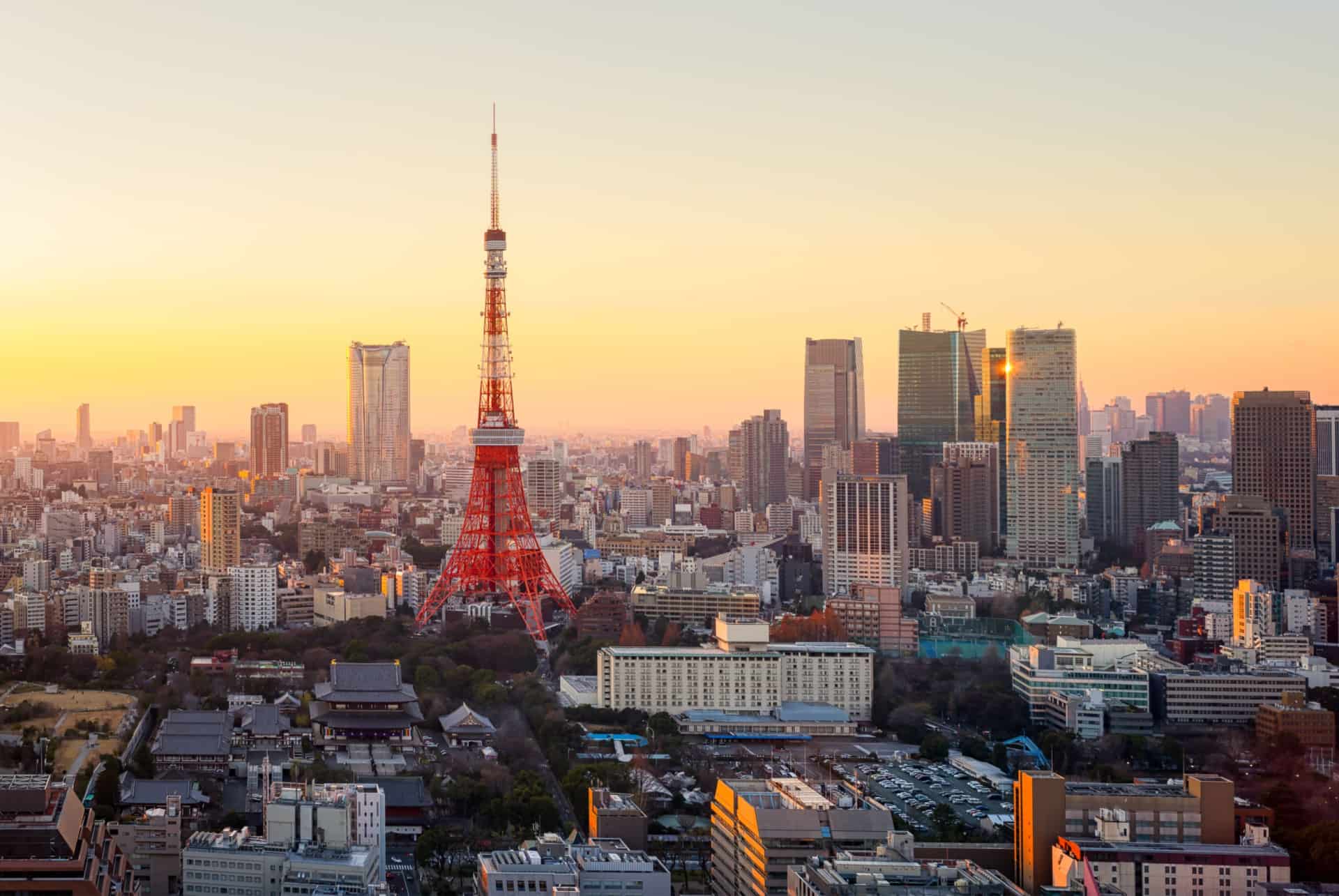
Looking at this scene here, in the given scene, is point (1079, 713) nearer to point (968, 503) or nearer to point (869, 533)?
point (869, 533)

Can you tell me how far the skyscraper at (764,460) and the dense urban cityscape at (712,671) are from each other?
0.64 meters

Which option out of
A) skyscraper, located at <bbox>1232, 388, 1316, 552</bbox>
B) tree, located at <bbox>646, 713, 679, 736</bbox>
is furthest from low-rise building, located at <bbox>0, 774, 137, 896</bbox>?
skyscraper, located at <bbox>1232, 388, 1316, 552</bbox>

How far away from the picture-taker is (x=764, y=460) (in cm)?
3856

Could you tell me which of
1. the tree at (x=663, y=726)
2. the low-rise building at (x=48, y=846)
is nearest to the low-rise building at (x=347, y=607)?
the tree at (x=663, y=726)

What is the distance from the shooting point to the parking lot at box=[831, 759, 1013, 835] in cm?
1165

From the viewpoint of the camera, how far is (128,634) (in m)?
19.4

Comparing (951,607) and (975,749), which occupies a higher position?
(951,607)

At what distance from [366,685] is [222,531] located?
421 inches

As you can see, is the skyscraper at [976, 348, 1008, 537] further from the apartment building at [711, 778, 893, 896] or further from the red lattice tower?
the apartment building at [711, 778, 893, 896]

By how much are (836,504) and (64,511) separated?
1368 centimetres

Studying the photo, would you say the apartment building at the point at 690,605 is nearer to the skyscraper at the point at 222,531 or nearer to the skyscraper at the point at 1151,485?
the skyscraper at the point at 222,531

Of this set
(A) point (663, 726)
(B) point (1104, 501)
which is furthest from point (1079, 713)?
(B) point (1104, 501)

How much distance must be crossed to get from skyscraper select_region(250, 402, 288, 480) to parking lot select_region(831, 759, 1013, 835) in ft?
99.8

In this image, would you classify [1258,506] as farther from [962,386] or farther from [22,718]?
[22,718]
